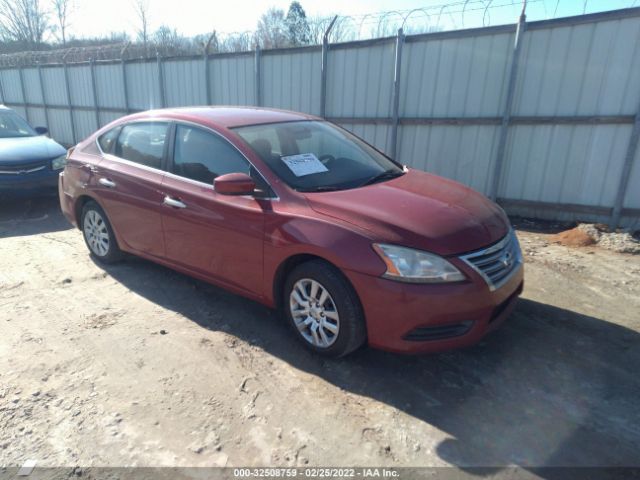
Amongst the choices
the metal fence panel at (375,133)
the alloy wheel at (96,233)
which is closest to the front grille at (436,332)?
the alloy wheel at (96,233)

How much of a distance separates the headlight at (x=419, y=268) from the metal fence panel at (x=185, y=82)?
29.0 ft

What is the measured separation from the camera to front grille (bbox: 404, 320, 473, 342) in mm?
2736

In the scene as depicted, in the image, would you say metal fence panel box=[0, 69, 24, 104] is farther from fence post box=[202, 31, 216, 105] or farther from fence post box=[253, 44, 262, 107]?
fence post box=[253, 44, 262, 107]

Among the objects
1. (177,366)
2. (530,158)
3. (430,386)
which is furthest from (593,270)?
(177,366)

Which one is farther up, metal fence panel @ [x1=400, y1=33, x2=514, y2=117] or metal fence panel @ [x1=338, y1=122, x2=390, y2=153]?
metal fence panel @ [x1=400, y1=33, x2=514, y2=117]

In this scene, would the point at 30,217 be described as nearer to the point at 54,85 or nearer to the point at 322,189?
the point at 322,189

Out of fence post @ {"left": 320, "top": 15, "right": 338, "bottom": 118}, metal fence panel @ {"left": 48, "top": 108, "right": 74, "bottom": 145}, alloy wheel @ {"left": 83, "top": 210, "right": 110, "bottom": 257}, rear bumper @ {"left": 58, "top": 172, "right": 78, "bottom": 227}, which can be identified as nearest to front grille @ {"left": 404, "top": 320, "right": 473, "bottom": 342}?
alloy wheel @ {"left": 83, "top": 210, "right": 110, "bottom": 257}

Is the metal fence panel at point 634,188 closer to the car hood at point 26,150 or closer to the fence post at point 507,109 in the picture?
the fence post at point 507,109

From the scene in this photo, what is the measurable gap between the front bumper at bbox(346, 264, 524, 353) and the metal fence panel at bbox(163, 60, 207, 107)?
8.87m

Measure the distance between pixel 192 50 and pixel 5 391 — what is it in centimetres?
1085

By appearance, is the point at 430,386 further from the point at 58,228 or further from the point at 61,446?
the point at 58,228

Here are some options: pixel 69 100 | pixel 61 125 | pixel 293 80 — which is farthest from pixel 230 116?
pixel 61 125

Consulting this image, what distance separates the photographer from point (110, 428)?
2518 mm

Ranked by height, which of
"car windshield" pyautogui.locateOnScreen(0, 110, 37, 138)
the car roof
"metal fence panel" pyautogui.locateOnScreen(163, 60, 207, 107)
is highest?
"metal fence panel" pyautogui.locateOnScreen(163, 60, 207, 107)
